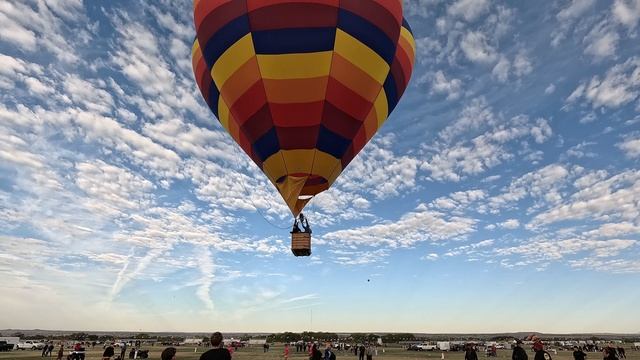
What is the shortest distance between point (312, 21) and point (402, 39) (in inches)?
201

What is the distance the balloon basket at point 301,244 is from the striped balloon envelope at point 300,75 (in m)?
1.07

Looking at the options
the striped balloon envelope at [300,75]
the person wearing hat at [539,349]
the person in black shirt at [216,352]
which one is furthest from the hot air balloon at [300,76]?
the person in black shirt at [216,352]

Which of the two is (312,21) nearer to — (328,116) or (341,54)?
(341,54)

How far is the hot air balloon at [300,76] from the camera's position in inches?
611

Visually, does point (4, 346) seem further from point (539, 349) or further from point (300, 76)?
point (539, 349)

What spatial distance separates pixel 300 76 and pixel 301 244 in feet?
19.8

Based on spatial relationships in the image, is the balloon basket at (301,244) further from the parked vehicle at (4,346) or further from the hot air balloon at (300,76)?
the parked vehicle at (4,346)

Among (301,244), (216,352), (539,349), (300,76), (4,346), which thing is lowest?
(216,352)

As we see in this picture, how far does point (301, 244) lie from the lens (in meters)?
17.5

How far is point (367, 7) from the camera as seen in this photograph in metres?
16.1

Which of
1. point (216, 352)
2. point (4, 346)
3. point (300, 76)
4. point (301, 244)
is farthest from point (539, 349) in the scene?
point (4, 346)

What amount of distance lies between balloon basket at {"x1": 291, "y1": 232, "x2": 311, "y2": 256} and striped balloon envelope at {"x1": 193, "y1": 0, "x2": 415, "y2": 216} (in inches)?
42.1

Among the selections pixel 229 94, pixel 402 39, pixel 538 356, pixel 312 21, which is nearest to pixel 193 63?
pixel 229 94

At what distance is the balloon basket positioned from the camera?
17.4m
